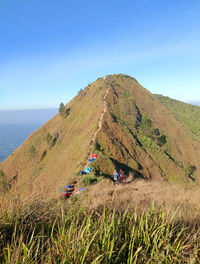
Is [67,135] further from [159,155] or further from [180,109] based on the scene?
[180,109]

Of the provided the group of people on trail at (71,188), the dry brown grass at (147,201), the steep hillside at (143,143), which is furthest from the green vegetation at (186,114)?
the dry brown grass at (147,201)

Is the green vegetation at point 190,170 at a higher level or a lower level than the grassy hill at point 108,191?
lower

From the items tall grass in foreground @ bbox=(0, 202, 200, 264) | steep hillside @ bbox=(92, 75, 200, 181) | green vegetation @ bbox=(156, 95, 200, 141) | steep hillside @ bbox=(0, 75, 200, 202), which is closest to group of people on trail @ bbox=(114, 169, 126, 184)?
steep hillside @ bbox=(0, 75, 200, 202)

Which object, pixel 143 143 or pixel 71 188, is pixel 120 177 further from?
pixel 143 143

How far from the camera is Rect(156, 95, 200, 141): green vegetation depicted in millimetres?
66625

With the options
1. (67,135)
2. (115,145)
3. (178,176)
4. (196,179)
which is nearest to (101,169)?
(115,145)

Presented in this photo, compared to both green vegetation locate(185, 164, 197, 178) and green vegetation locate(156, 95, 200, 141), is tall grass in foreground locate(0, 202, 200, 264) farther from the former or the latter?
green vegetation locate(156, 95, 200, 141)

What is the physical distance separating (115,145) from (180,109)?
78.6 m

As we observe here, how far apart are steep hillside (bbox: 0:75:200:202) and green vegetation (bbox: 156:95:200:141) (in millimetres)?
15022

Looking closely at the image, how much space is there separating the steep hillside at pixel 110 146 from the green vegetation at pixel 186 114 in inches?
591

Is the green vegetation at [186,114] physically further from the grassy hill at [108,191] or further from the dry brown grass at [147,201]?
the dry brown grass at [147,201]

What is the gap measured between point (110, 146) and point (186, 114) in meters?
75.3

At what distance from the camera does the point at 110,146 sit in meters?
22.6

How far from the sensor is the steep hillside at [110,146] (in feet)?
67.6
